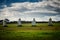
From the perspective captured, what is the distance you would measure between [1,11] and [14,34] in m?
0.62

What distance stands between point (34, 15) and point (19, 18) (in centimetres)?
34

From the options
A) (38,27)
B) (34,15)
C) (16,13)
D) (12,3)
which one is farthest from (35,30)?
(12,3)

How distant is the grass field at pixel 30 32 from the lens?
11.4ft

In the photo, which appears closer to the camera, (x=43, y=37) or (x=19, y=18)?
(x=43, y=37)

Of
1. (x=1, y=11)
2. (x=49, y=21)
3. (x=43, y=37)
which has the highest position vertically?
(x=1, y=11)

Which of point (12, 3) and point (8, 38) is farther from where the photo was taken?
point (12, 3)

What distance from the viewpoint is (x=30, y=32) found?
11.7ft

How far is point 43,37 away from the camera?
3.45 metres

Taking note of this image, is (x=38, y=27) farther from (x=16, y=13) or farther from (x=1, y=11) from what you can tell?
(x=1, y=11)

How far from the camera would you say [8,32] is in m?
3.58

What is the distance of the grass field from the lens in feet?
11.4

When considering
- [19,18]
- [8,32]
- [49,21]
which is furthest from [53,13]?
[8,32]

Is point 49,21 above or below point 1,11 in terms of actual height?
below

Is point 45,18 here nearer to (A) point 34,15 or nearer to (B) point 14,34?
(A) point 34,15
